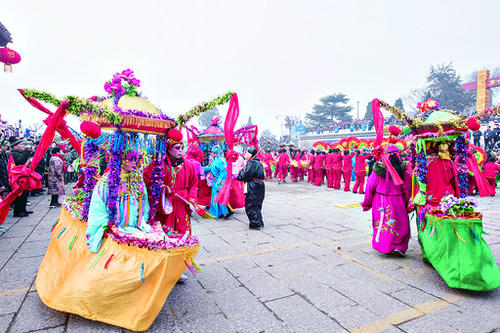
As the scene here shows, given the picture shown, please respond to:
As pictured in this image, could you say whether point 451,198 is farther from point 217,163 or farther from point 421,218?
point 217,163

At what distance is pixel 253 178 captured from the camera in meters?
5.83

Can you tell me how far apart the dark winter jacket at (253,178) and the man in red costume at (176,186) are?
2.32 metres

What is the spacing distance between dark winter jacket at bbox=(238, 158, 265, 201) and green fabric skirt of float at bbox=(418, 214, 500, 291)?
306 cm

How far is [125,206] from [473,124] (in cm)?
389

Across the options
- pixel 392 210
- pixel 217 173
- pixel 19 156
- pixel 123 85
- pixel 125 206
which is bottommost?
pixel 392 210

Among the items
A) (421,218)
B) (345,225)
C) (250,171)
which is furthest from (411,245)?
(250,171)

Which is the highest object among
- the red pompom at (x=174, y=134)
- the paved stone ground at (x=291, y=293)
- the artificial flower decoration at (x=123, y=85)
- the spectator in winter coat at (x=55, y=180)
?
the artificial flower decoration at (x=123, y=85)

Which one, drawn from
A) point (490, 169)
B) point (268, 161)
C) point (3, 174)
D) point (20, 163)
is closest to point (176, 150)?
point (3, 174)

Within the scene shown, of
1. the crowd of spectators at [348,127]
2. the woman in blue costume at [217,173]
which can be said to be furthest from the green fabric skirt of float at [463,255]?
the crowd of spectators at [348,127]

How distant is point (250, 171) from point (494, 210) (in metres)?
6.65

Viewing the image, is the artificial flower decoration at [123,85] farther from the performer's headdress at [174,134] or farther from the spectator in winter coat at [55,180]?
the spectator in winter coat at [55,180]

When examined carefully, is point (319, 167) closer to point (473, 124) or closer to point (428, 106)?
point (428, 106)

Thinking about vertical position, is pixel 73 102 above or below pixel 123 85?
below

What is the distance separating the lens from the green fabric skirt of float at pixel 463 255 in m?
2.96
